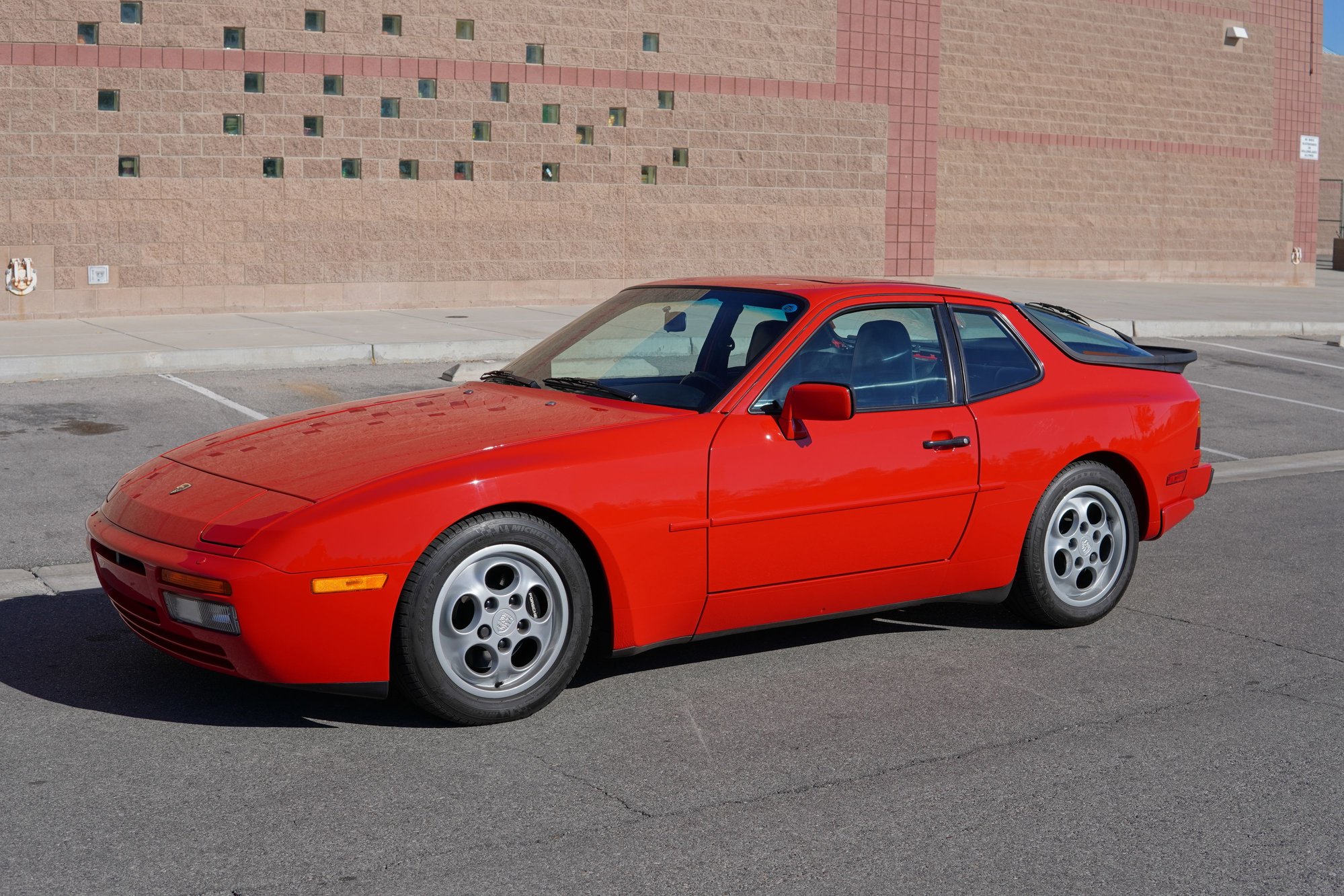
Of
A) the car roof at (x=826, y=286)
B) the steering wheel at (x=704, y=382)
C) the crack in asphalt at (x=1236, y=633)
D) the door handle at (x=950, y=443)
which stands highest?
the car roof at (x=826, y=286)

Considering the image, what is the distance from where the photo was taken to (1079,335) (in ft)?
21.8

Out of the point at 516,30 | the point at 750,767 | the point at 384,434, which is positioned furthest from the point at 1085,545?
the point at 516,30

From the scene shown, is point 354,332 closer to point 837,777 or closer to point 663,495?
point 663,495

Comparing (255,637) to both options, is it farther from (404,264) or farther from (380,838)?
(404,264)

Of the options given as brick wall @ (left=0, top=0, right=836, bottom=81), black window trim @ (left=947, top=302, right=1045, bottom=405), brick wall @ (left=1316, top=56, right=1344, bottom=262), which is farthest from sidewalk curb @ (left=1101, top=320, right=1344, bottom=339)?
brick wall @ (left=1316, top=56, right=1344, bottom=262)

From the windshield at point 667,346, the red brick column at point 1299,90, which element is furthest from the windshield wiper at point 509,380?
the red brick column at point 1299,90

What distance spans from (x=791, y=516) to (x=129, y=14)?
14544 millimetres

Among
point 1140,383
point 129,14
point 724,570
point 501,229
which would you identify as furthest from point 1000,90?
point 724,570

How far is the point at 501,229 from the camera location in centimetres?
1964

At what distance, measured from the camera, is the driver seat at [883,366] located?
218 inches

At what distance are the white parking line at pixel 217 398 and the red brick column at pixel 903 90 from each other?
12.6 m

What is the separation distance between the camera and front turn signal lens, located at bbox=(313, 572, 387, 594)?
14.2 ft

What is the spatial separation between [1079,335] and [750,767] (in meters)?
3.13

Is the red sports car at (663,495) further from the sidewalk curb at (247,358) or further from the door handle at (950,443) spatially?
the sidewalk curb at (247,358)
